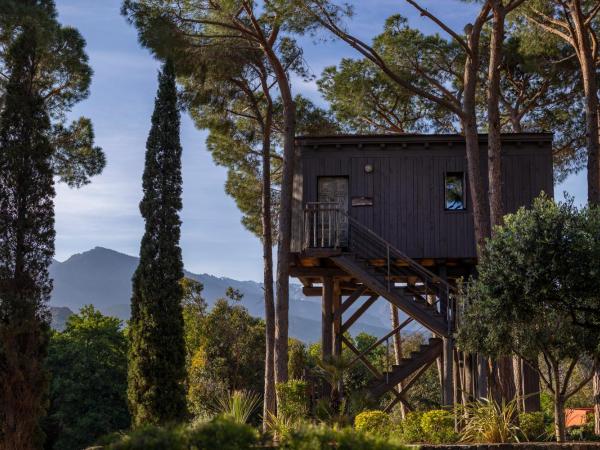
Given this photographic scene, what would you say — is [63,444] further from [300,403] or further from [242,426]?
[242,426]

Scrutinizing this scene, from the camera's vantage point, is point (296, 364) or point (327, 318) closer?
point (327, 318)

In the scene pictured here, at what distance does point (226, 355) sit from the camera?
35469 mm

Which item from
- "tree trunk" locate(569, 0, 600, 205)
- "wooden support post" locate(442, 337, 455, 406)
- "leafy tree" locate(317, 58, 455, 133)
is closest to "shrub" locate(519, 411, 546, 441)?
"wooden support post" locate(442, 337, 455, 406)

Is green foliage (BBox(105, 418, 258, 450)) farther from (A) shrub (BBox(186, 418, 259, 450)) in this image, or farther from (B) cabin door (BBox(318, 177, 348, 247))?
(B) cabin door (BBox(318, 177, 348, 247))

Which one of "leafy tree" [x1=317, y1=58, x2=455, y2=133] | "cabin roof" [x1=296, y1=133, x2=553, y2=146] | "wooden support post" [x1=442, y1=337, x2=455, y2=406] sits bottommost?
"wooden support post" [x1=442, y1=337, x2=455, y2=406]

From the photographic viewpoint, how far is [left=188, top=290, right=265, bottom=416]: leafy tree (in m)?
34.4

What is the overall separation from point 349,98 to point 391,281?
7.62m

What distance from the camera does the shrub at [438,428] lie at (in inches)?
567

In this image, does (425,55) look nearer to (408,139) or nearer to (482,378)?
(408,139)

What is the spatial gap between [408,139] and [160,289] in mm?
6948

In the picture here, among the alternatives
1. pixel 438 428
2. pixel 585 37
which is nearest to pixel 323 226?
pixel 438 428

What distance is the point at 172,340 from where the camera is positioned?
1842cm

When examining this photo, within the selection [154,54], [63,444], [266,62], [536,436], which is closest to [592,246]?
[536,436]

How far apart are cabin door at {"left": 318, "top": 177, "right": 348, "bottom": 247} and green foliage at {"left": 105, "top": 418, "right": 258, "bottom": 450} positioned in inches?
462
